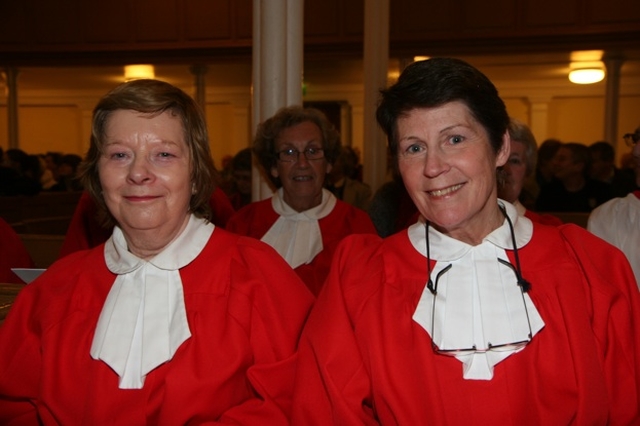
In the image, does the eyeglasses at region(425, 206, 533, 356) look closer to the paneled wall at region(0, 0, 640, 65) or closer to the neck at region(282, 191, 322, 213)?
the neck at region(282, 191, 322, 213)

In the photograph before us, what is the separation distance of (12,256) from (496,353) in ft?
8.75

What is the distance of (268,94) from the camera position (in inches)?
182

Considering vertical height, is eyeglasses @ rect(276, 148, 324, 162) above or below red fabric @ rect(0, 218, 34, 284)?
above

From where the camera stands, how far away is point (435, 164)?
2137 millimetres

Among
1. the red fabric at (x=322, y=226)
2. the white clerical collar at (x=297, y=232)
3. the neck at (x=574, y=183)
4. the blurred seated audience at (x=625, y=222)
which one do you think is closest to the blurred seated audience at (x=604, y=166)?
the neck at (x=574, y=183)

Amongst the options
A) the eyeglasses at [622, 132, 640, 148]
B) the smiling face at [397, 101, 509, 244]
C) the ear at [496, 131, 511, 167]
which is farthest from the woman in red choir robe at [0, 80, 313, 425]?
the eyeglasses at [622, 132, 640, 148]

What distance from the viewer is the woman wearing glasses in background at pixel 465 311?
2.05 m

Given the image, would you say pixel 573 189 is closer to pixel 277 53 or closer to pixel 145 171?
pixel 277 53

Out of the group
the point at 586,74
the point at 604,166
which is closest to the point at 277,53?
the point at 604,166

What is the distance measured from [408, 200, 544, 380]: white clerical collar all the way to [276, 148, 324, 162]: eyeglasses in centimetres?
196

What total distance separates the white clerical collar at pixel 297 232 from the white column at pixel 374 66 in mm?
3160

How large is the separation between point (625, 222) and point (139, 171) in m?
2.43

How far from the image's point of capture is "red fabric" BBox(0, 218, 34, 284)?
3670 mm

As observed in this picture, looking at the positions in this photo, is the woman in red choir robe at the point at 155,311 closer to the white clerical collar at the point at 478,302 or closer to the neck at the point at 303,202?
the white clerical collar at the point at 478,302
